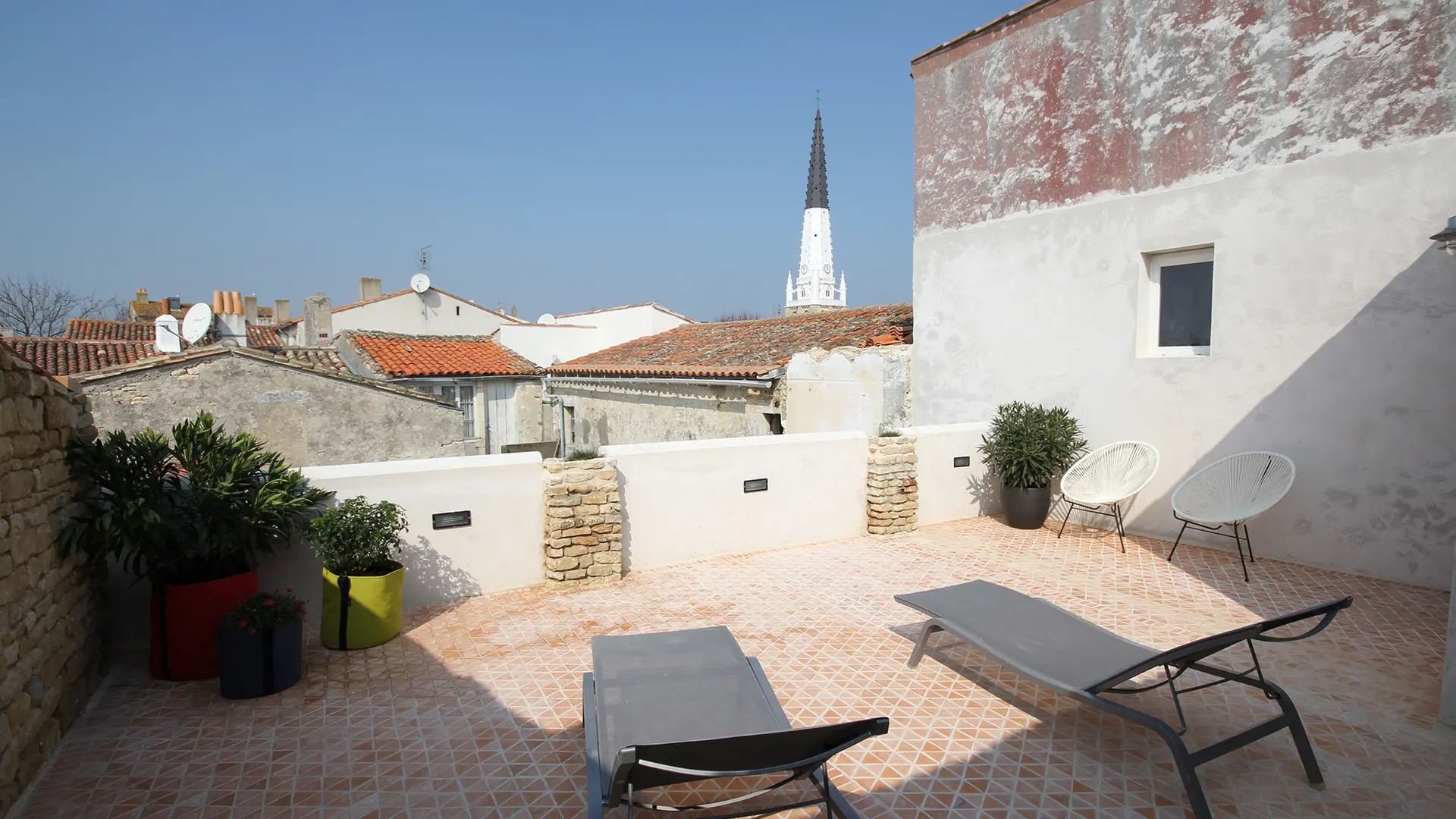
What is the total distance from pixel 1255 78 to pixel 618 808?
8446 mm

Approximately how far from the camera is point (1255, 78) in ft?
23.0

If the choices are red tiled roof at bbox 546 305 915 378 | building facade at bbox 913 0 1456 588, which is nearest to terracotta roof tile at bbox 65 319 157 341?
red tiled roof at bbox 546 305 915 378

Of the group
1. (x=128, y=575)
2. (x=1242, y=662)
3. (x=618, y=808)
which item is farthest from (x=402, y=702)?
(x=1242, y=662)

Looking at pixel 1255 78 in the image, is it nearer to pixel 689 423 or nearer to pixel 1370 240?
pixel 1370 240

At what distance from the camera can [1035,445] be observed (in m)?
8.37

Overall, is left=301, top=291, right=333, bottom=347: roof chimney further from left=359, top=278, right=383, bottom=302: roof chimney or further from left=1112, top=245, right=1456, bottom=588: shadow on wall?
left=1112, top=245, right=1456, bottom=588: shadow on wall

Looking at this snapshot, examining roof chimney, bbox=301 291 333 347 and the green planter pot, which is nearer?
the green planter pot

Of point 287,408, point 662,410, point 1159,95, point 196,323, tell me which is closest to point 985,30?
point 1159,95

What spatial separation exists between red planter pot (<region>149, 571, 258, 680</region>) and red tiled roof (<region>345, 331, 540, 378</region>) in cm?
1237

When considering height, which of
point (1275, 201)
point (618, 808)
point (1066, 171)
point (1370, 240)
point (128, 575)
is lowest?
point (618, 808)

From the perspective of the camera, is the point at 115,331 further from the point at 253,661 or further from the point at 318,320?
the point at 253,661

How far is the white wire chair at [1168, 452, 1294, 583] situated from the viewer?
A: 259 inches

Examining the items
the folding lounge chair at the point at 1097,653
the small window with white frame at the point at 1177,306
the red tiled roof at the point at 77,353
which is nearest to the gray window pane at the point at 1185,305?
the small window with white frame at the point at 1177,306

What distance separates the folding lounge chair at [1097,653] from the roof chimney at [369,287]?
90.1 feet
